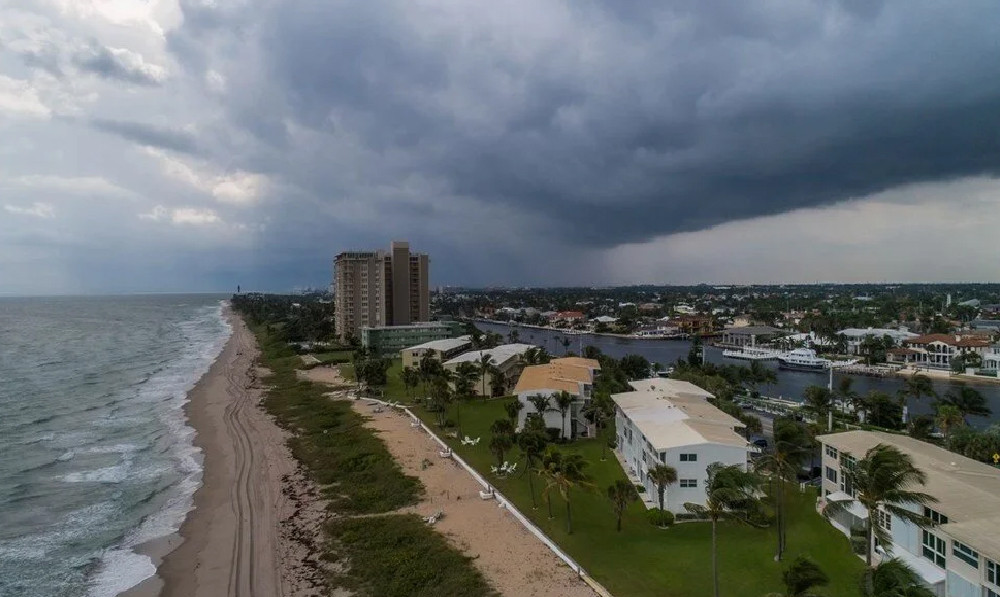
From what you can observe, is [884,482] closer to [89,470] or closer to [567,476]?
[567,476]

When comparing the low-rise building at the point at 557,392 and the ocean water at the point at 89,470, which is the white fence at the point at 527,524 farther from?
the ocean water at the point at 89,470

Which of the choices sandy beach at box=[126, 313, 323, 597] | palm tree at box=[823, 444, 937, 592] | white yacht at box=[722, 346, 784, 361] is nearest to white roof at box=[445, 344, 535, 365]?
sandy beach at box=[126, 313, 323, 597]

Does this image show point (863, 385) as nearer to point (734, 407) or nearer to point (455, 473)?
point (734, 407)

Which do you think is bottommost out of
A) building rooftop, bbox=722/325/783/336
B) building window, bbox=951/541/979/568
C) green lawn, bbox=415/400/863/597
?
green lawn, bbox=415/400/863/597

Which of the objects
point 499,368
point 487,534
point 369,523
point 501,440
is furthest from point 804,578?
point 499,368

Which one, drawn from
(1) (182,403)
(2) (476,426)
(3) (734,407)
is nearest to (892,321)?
(3) (734,407)

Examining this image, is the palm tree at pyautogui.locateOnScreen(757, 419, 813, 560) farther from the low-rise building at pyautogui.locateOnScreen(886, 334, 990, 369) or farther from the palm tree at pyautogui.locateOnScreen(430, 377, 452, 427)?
the low-rise building at pyautogui.locateOnScreen(886, 334, 990, 369)

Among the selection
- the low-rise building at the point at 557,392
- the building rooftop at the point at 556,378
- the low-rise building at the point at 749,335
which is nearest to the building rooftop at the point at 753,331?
the low-rise building at the point at 749,335
